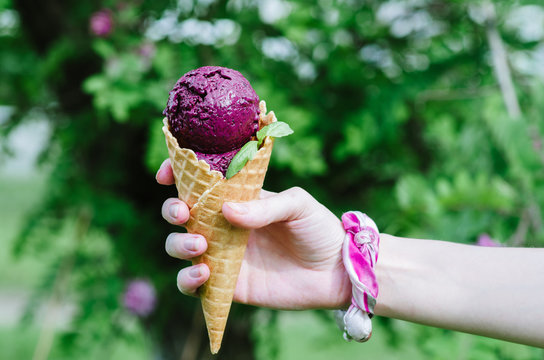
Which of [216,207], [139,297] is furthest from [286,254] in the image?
[139,297]

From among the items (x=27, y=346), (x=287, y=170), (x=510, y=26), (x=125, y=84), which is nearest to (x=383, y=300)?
(x=287, y=170)

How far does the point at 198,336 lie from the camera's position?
2271 mm

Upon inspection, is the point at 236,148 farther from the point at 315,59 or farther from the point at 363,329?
the point at 315,59

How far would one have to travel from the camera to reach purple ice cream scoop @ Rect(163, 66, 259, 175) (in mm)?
955

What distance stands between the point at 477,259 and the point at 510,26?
1.33 metres

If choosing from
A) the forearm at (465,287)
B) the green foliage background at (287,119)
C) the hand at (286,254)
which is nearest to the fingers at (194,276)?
the hand at (286,254)

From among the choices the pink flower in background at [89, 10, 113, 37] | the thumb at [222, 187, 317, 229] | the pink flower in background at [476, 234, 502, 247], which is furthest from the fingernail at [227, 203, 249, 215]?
the pink flower in background at [89, 10, 113, 37]

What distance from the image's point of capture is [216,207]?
1.02 meters

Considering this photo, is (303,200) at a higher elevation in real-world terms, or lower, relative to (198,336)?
higher

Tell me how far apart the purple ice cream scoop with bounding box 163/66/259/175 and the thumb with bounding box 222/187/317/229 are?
90 mm

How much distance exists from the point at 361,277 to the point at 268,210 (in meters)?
0.31

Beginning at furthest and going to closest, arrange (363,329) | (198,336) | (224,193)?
(198,336)
(363,329)
(224,193)

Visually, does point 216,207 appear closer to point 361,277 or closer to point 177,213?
point 177,213

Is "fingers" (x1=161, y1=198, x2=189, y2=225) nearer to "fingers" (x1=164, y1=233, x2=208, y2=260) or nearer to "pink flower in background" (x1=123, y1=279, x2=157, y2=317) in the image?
"fingers" (x1=164, y1=233, x2=208, y2=260)
